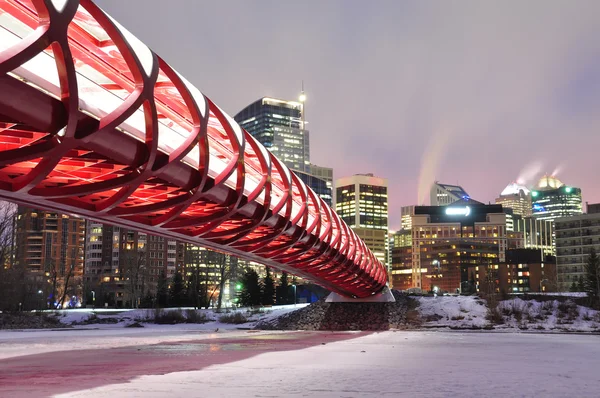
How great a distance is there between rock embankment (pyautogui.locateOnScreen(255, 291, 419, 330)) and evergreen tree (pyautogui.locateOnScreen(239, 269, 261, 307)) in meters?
33.7

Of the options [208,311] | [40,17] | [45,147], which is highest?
[40,17]

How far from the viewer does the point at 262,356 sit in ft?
86.0

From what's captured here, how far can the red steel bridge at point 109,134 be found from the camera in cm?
1112

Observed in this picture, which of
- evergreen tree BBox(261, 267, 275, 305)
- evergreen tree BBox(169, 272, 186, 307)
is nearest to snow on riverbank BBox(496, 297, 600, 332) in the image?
evergreen tree BBox(261, 267, 275, 305)

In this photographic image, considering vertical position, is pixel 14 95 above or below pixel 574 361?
above

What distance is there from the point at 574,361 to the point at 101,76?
2169 centimetres

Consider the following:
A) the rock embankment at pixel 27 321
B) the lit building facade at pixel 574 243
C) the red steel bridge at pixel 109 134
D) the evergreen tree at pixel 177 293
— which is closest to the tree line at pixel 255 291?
the evergreen tree at pixel 177 293

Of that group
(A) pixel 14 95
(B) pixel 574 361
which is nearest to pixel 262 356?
(B) pixel 574 361

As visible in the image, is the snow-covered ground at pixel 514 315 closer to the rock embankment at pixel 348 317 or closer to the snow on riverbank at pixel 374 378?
the rock embankment at pixel 348 317

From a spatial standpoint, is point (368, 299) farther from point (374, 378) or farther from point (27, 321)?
point (374, 378)

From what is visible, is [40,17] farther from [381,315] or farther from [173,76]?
[381,315]

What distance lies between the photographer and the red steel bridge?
1112 centimetres

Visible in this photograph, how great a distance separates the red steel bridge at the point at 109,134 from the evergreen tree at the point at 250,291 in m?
79.1

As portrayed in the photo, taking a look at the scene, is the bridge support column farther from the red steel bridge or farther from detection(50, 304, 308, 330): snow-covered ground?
the red steel bridge
